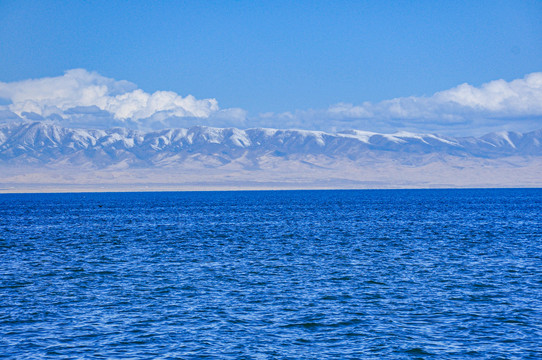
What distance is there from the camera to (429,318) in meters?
27.3

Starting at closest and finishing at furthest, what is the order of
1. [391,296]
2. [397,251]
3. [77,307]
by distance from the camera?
[77,307] < [391,296] < [397,251]

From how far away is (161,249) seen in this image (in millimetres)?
54281

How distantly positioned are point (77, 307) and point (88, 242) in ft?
106

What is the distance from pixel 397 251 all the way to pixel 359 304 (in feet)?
71.3

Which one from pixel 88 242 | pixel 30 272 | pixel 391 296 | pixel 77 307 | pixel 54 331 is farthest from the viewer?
pixel 88 242

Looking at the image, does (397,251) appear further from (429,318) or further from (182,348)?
(182,348)

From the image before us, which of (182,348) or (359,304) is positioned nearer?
(182,348)

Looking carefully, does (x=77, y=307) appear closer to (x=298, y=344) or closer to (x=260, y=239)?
(x=298, y=344)

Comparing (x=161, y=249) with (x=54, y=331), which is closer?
(x=54, y=331)

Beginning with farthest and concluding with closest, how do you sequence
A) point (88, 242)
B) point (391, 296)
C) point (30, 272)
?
point (88, 242)
point (30, 272)
point (391, 296)

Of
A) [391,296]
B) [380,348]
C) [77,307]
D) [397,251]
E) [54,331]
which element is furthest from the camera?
[397,251]

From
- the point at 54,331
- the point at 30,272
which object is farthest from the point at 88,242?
the point at 54,331

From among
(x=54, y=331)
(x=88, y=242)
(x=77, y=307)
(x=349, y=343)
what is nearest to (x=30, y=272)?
(x=77, y=307)

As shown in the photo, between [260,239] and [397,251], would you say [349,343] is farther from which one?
[260,239]
